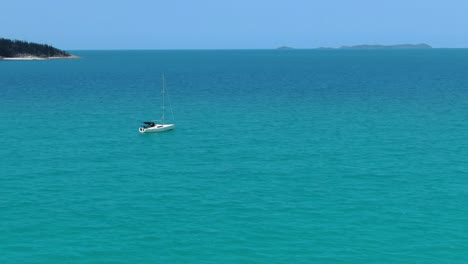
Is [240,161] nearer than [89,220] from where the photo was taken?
No

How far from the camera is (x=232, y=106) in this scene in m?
105

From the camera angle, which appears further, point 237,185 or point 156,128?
point 156,128

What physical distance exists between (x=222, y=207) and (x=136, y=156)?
23075mm

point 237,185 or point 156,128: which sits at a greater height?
point 156,128

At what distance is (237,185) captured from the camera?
5209 centimetres

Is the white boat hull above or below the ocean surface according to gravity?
above

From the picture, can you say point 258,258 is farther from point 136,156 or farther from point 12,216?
point 136,156

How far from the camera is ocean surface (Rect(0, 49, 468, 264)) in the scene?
3769 cm

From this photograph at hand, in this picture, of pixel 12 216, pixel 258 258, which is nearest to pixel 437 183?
pixel 258 258

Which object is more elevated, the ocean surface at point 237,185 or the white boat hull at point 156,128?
the white boat hull at point 156,128

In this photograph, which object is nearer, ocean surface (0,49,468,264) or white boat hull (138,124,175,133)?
ocean surface (0,49,468,264)

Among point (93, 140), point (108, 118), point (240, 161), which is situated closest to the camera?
point (240, 161)

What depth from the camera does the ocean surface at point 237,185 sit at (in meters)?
37.7

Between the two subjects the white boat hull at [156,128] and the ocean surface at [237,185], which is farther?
the white boat hull at [156,128]
